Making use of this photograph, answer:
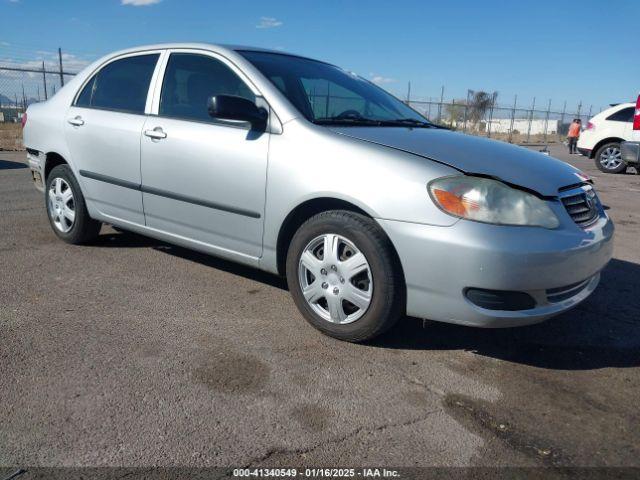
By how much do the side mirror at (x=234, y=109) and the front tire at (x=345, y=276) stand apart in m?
0.70

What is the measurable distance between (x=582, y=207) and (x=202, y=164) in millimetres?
2237

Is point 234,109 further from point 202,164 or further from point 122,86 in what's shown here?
point 122,86

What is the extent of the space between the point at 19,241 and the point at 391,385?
12.3ft

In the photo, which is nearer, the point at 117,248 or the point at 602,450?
the point at 602,450

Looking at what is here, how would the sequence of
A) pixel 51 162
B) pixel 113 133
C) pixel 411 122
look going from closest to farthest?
pixel 411 122, pixel 113 133, pixel 51 162

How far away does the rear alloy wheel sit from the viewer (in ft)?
43.1

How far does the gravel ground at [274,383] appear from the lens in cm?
207

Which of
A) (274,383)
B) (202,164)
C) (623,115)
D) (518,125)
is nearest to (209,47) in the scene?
(202,164)

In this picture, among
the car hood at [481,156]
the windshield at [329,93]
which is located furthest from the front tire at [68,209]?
the car hood at [481,156]

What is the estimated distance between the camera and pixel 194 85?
12.2 feet

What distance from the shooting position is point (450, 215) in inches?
102

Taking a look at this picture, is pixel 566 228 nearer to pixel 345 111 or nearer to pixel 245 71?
pixel 345 111

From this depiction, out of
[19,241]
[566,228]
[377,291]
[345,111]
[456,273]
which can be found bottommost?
[19,241]

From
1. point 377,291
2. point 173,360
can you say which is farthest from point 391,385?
point 173,360
